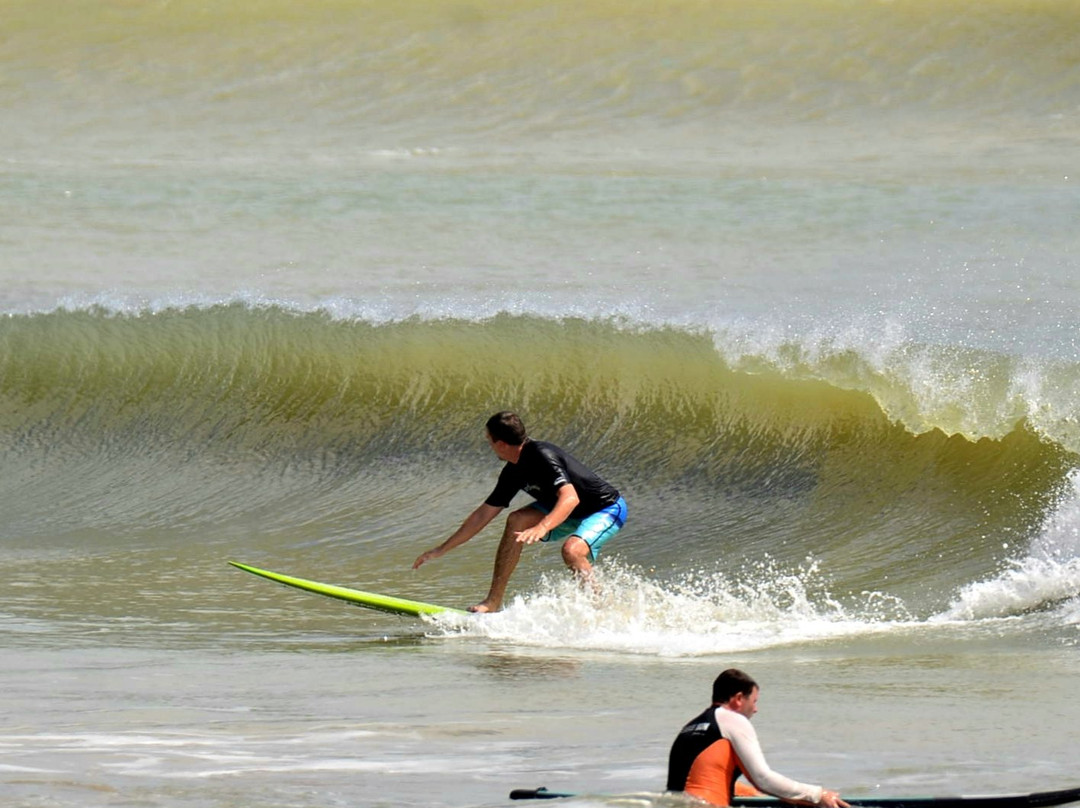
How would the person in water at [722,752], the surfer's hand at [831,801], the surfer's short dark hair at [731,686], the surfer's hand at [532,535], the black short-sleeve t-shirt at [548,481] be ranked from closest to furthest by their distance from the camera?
the surfer's hand at [831,801] → the person in water at [722,752] → the surfer's short dark hair at [731,686] → the surfer's hand at [532,535] → the black short-sleeve t-shirt at [548,481]

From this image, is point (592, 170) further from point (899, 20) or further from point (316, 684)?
point (316, 684)

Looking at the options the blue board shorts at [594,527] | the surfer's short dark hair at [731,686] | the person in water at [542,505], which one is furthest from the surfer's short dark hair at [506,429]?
the surfer's short dark hair at [731,686]

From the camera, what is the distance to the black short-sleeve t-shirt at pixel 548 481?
298 inches

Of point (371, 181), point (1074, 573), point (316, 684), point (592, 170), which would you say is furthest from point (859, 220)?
point (316, 684)

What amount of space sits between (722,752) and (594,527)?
3.27 metres

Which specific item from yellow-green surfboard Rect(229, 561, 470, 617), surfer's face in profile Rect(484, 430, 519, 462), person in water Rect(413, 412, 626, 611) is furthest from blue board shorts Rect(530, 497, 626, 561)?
yellow-green surfboard Rect(229, 561, 470, 617)

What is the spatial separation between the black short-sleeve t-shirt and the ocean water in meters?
0.49

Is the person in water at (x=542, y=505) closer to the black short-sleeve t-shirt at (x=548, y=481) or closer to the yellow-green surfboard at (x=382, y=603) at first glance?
the black short-sleeve t-shirt at (x=548, y=481)

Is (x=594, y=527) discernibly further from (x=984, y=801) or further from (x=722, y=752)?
(x=984, y=801)

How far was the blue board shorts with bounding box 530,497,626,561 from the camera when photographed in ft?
25.2

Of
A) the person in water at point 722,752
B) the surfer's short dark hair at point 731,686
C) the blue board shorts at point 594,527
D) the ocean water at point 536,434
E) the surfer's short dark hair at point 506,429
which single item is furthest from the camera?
the blue board shorts at point 594,527

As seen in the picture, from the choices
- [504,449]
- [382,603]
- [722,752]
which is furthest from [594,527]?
[722,752]

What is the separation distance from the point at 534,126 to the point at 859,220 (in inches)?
415

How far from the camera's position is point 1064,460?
1031 cm
